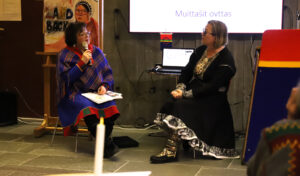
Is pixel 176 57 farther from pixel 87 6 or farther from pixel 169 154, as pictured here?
pixel 169 154

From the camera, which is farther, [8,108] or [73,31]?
[8,108]

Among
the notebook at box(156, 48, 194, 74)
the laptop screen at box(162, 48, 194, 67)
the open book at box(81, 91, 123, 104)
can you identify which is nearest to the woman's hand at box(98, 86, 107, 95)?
the open book at box(81, 91, 123, 104)

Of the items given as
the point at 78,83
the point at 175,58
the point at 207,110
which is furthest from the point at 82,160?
the point at 175,58

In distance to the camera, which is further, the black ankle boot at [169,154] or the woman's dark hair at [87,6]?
the woman's dark hair at [87,6]

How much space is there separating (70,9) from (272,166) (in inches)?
128

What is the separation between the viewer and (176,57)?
169 inches

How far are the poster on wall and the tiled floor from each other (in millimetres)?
945

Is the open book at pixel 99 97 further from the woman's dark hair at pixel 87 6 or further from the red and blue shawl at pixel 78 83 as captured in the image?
the woman's dark hair at pixel 87 6

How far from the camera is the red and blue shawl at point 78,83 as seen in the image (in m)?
3.50

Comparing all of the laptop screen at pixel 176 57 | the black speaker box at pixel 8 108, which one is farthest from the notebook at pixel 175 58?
the black speaker box at pixel 8 108

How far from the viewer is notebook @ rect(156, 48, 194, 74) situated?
4254mm

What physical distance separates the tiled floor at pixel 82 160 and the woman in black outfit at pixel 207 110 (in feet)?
0.43

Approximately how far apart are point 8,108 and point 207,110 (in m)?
2.49

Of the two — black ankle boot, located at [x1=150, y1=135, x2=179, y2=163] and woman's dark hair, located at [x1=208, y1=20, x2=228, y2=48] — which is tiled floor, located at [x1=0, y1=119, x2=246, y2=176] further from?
woman's dark hair, located at [x1=208, y1=20, x2=228, y2=48]
